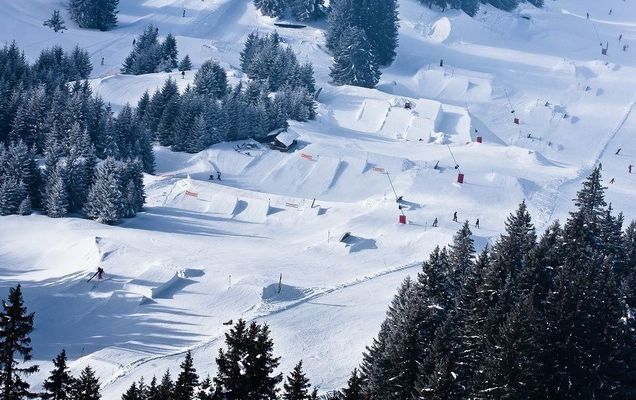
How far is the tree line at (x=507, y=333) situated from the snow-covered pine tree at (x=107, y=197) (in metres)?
29.5

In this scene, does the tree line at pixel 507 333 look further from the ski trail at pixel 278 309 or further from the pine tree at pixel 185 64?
the pine tree at pixel 185 64

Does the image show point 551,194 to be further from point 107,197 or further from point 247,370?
point 247,370

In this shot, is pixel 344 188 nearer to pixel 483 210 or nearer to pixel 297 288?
pixel 483 210

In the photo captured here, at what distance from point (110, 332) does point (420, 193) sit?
96.7ft

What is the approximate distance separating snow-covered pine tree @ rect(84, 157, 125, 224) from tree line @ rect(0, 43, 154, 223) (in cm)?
7

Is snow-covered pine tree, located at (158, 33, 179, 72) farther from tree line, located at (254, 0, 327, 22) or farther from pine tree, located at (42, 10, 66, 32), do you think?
tree line, located at (254, 0, 327, 22)

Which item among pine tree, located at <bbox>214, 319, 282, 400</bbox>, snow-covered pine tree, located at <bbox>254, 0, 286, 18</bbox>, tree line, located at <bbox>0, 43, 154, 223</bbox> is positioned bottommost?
tree line, located at <bbox>0, 43, 154, 223</bbox>

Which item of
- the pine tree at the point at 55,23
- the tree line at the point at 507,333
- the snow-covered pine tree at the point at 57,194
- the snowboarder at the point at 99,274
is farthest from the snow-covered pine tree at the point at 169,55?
the tree line at the point at 507,333

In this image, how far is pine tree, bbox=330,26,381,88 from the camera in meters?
96.6

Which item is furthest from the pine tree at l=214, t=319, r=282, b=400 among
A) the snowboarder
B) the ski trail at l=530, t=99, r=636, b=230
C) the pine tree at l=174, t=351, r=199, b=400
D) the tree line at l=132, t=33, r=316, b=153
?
the tree line at l=132, t=33, r=316, b=153

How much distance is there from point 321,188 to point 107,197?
63.4 feet

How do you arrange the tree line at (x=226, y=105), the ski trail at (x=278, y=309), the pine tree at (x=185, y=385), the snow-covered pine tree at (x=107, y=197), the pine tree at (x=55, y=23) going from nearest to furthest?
the pine tree at (x=185, y=385)
the ski trail at (x=278, y=309)
the snow-covered pine tree at (x=107, y=197)
the tree line at (x=226, y=105)
the pine tree at (x=55, y=23)

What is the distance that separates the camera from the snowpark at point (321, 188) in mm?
42875

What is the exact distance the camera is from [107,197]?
58219 mm
